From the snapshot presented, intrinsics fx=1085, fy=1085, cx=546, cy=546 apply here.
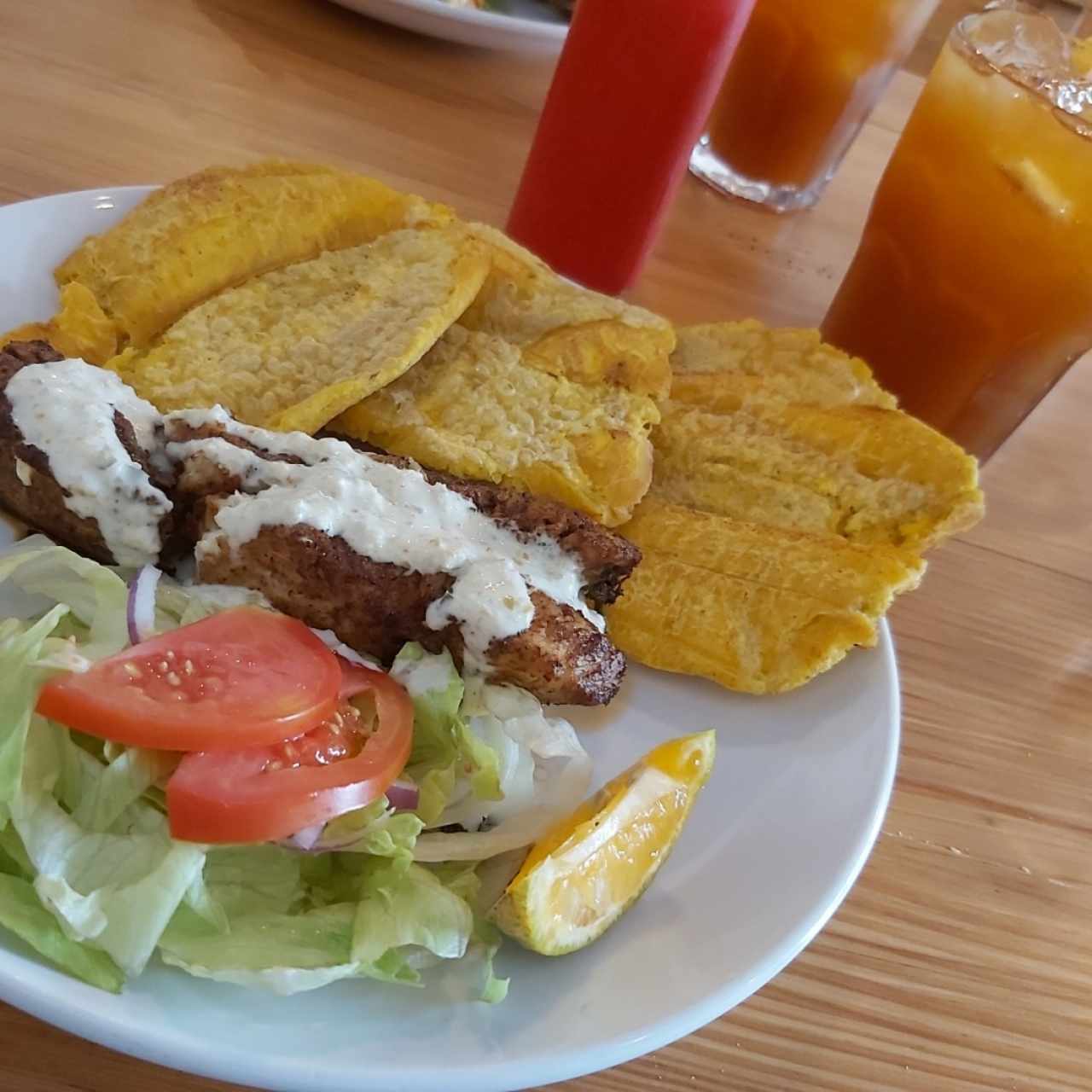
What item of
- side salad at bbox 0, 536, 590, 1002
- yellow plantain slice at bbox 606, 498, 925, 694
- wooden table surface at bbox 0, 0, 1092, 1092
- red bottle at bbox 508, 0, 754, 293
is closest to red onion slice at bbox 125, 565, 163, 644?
side salad at bbox 0, 536, 590, 1002

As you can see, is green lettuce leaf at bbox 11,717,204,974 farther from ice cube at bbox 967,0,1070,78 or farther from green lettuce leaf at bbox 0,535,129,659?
ice cube at bbox 967,0,1070,78

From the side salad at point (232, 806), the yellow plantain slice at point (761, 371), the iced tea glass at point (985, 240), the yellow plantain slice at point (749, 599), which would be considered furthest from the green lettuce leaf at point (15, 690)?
the iced tea glass at point (985, 240)

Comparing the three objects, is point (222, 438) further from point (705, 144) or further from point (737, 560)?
point (705, 144)

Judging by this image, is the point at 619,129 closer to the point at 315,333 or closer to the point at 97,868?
the point at 315,333

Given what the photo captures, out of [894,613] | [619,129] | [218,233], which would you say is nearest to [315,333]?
[218,233]

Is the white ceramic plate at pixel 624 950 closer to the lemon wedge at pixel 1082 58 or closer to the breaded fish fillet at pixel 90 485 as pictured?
the breaded fish fillet at pixel 90 485

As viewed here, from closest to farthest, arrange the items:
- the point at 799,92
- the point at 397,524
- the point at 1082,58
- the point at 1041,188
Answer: the point at 397,524, the point at 1041,188, the point at 1082,58, the point at 799,92
